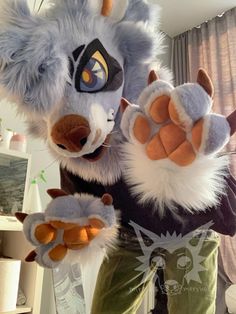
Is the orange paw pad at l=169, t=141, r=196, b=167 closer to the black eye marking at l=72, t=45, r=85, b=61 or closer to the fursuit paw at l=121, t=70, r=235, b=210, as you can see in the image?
the fursuit paw at l=121, t=70, r=235, b=210

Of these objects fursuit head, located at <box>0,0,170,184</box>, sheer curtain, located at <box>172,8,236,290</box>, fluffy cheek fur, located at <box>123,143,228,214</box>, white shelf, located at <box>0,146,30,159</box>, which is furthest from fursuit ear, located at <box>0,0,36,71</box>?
sheer curtain, located at <box>172,8,236,290</box>

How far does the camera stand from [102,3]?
528mm

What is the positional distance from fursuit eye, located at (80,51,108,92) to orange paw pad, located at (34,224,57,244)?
229mm

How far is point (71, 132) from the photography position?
45cm

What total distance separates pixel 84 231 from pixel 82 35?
0.31 m

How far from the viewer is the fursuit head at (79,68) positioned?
0.45 meters

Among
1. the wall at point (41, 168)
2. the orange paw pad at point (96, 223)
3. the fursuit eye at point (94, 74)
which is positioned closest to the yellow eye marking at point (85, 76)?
the fursuit eye at point (94, 74)

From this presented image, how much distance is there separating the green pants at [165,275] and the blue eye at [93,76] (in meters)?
0.30

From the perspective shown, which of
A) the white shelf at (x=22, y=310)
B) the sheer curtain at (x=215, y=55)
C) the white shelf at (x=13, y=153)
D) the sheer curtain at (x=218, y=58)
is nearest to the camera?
the white shelf at (x=22, y=310)

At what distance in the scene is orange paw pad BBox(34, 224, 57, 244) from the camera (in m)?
0.51

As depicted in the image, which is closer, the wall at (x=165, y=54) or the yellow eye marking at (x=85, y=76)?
the yellow eye marking at (x=85, y=76)

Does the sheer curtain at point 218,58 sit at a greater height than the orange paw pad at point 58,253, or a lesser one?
greater

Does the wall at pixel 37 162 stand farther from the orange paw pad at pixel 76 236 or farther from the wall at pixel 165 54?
the orange paw pad at pixel 76 236

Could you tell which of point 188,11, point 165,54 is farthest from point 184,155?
point 188,11
